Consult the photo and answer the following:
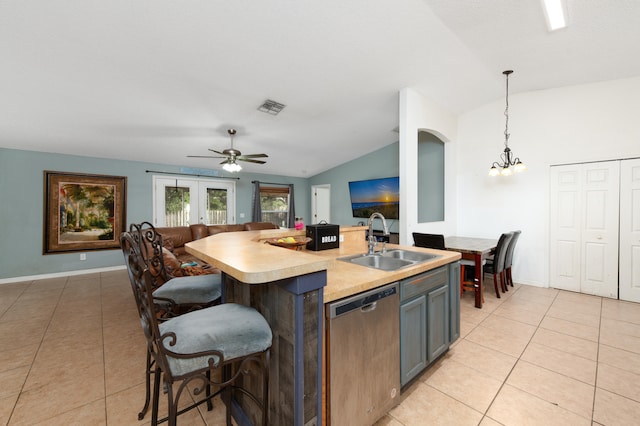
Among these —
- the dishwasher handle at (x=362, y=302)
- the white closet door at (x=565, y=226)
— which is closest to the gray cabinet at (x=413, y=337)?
the dishwasher handle at (x=362, y=302)

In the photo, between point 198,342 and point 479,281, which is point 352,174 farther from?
point 198,342

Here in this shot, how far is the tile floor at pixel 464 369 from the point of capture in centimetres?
154

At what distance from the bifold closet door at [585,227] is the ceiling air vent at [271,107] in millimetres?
4297

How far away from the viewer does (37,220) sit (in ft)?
14.8

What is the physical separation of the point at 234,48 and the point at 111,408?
118 inches

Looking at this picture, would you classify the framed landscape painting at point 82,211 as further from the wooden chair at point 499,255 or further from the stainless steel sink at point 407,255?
the wooden chair at point 499,255

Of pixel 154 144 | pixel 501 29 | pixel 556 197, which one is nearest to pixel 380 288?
pixel 501 29

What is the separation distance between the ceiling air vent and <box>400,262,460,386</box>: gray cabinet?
292 cm

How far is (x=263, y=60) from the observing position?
261 centimetres

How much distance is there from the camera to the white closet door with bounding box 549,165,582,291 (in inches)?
147

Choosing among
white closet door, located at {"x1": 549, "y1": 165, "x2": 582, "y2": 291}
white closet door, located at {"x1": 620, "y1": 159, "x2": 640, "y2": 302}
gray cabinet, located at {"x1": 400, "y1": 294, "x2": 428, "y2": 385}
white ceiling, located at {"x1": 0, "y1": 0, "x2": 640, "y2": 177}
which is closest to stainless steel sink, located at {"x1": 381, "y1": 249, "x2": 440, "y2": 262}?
gray cabinet, located at {"x1": 400, "y1": 294, "x2": 428, "y2": 385}

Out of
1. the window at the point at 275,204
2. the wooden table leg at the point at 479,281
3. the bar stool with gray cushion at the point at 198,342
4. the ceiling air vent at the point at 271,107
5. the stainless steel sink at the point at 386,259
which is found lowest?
the wooden table leg at the point at 479,281

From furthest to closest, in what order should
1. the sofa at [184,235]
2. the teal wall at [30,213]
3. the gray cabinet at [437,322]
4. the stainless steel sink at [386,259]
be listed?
the sofa at [184,235], the teal wall at [30,213], the stainless steel sink at [386,259], the gray cabinet at [437,322]

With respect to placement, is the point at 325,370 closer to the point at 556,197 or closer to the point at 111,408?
the point at 111,408
